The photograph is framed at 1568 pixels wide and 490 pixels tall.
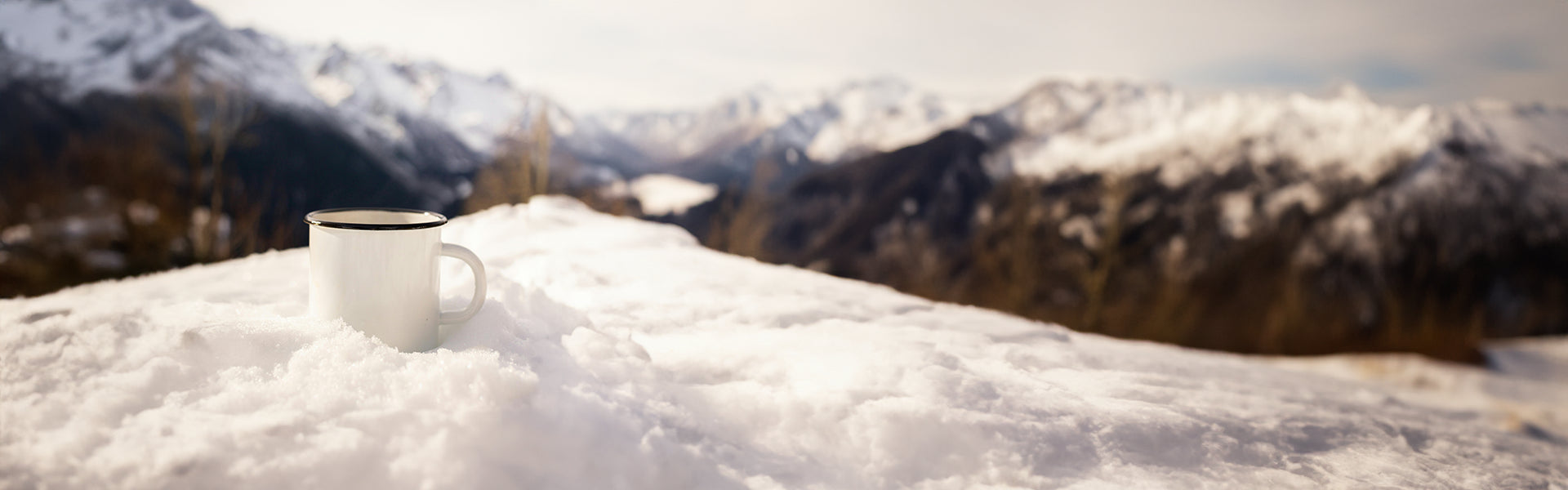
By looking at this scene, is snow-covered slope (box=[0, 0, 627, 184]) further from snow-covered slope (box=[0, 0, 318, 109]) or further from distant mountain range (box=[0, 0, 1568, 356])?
distant mountain range (box=[0, 0, 1568, 356])

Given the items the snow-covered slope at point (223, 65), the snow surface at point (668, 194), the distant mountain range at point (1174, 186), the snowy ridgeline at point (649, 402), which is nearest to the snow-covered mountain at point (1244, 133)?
the distant mountain range at point (1174, 186)

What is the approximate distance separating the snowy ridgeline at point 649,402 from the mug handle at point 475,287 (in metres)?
0.04

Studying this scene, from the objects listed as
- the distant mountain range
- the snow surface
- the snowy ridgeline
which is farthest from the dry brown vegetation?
the snow surface

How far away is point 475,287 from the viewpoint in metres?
1.21

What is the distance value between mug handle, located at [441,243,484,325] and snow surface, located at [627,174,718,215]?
3313 inches

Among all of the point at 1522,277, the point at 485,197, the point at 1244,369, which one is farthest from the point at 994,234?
the point at 1244,369

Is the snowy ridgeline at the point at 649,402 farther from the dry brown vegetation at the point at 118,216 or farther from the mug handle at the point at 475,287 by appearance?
the dry brown vegetation at the point at 118,216

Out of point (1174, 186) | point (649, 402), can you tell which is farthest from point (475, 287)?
point (1174, 186)

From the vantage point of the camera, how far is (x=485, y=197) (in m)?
12.1

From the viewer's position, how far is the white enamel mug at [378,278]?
42.7 inches

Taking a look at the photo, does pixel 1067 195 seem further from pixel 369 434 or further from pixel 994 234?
pixel 369 434

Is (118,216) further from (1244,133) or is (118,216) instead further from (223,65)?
(223,65)

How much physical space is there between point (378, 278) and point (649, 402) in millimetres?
494

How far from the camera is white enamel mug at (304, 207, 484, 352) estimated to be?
3.56 feet
